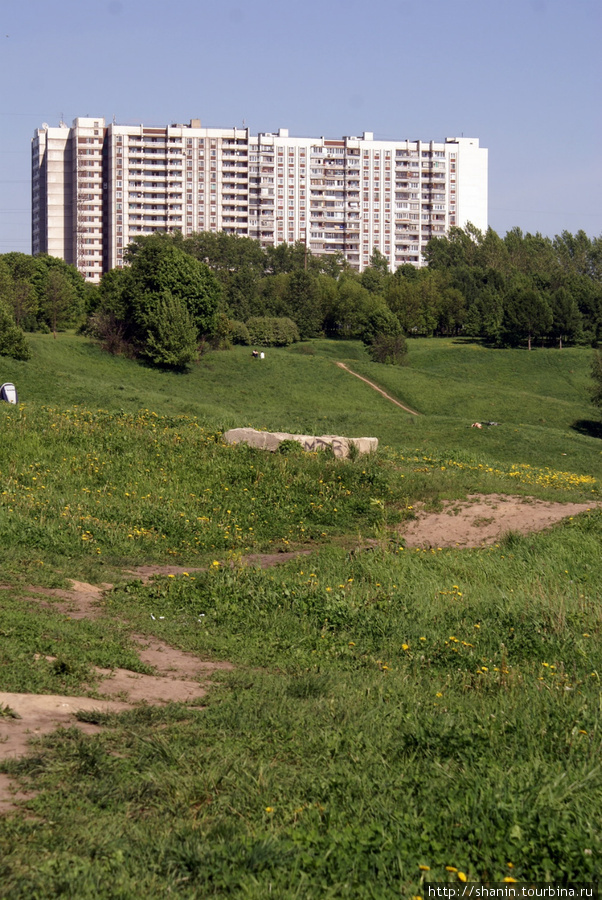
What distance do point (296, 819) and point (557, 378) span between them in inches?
2800

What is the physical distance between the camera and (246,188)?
474 feet

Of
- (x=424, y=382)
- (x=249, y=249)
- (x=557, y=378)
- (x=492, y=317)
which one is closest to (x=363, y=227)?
→ (x=249, y=249)

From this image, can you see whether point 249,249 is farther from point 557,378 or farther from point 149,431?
point 149,431

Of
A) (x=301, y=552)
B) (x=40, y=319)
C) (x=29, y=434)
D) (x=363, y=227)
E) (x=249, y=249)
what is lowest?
(x=301, y=552)

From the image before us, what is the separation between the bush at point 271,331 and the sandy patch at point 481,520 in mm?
61848

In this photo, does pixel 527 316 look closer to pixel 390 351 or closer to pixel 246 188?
pixel 390 351

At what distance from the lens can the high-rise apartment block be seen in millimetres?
140500

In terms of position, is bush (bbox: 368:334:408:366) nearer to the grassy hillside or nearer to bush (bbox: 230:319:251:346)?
the grassy hillside

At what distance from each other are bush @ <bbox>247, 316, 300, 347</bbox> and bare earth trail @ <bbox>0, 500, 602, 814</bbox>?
6276 centimetres

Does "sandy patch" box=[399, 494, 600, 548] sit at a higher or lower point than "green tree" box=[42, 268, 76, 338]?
lower

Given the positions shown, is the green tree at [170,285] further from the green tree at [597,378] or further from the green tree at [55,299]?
the green tree at [597,378]

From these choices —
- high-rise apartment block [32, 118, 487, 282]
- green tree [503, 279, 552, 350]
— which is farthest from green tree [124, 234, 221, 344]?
high-rise apartment block [32, 118, 487, 282]

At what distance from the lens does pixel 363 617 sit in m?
8.79

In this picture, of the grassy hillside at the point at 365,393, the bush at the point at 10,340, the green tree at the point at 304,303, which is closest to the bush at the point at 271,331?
the grassy hillside at the point at 365,393
